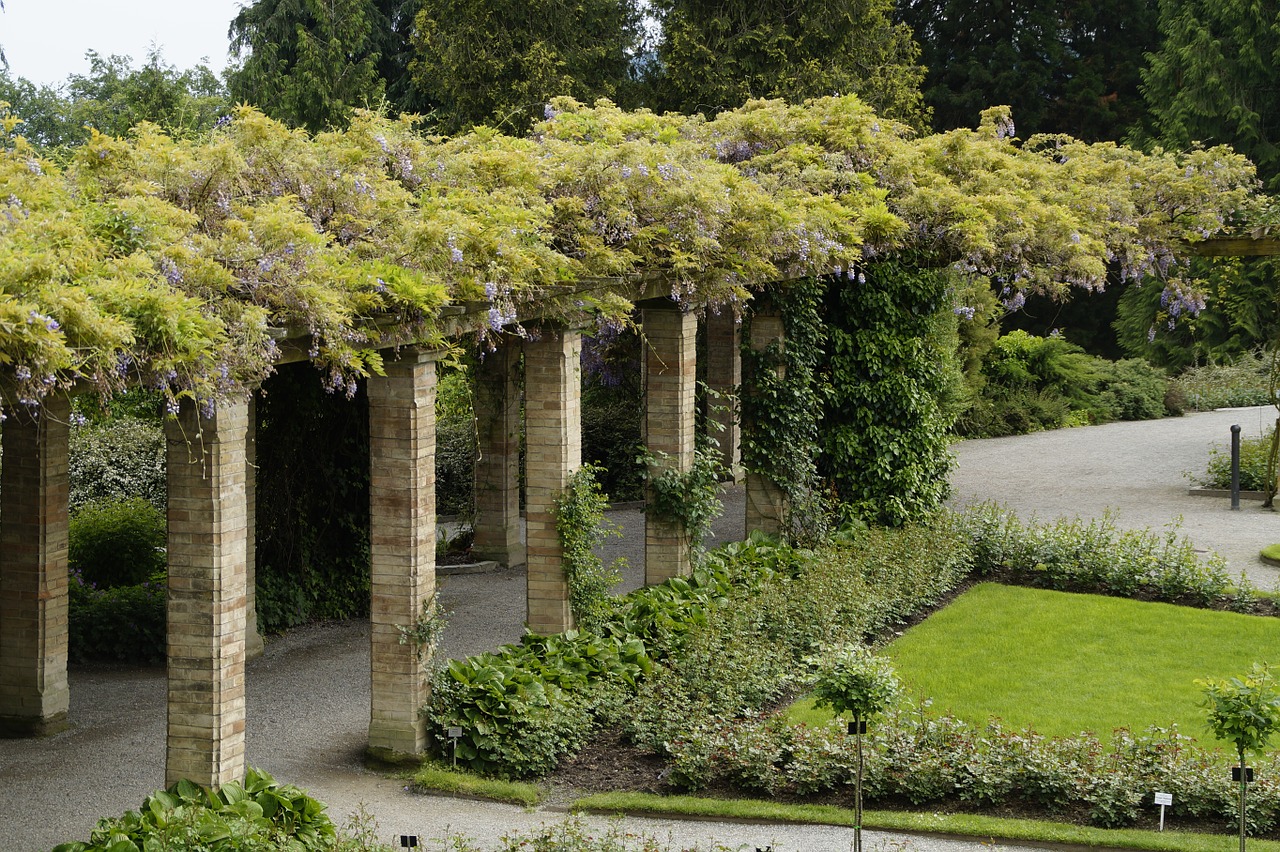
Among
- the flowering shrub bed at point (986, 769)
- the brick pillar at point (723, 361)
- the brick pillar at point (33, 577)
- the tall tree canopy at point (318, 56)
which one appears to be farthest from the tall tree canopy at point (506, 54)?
the flowering shrub bed at point (986, 769)

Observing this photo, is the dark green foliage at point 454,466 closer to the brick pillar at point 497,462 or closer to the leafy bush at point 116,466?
the brick pillar at point 497,462

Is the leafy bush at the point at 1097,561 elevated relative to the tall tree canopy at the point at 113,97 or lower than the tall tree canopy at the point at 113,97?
lower

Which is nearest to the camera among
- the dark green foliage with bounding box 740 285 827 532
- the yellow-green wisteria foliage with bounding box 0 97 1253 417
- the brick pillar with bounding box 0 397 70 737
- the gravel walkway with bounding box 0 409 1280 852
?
the yellow-green wisteria foliage with bounding box 0 97 1253 417

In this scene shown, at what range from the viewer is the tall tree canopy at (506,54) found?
25.9 m

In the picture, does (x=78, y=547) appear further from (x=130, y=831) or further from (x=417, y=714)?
(x=130, y=831)

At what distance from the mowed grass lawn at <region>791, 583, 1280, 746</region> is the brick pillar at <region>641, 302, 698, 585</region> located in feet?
7.16

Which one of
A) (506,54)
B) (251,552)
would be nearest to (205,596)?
(251,552)

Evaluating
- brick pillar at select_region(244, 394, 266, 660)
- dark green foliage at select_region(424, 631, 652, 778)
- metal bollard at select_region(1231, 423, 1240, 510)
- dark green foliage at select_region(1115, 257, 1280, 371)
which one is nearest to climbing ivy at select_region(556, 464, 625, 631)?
dark green foliage at select_region(424, 631, 652, 778)

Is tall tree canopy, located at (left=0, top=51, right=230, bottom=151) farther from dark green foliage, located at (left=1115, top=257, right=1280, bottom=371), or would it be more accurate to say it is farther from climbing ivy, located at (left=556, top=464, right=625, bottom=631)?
dark green foliage, located at (left=1115, top=257, right=1280, bottom=371)

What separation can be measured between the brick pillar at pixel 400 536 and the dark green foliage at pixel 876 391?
23.6 feet

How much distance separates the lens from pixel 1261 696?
8055 millimetres

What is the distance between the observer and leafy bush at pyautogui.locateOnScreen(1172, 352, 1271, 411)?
30016mm

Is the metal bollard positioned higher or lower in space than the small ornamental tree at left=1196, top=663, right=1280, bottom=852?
higher

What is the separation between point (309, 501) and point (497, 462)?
2881mm
